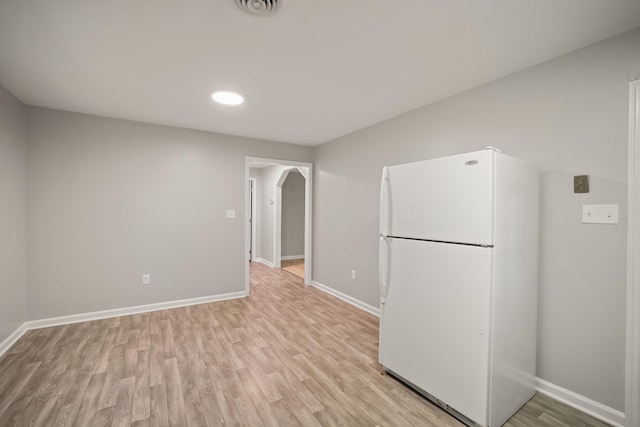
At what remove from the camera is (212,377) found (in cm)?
217

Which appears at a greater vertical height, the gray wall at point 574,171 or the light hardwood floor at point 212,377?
the gray wall at point 574,171

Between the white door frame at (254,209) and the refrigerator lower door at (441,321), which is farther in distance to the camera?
the white door frame at (254,209)

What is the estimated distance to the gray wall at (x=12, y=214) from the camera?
2510 mm

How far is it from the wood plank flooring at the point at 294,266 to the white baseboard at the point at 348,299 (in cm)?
92

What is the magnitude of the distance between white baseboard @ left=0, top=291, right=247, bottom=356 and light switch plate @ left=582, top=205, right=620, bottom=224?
4000 millimetres

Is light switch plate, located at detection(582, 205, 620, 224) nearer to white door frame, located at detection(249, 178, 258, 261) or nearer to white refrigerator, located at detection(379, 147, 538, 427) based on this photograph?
white refrigerator, located at detection(379, 147, 538, 427)

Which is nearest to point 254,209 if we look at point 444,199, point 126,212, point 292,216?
point 292,216

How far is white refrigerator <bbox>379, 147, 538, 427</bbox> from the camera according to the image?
1642 millimetres

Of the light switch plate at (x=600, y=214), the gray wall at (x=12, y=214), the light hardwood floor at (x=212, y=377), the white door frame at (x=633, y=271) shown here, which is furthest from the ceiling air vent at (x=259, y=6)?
the gray wall at (x=12, y=214)

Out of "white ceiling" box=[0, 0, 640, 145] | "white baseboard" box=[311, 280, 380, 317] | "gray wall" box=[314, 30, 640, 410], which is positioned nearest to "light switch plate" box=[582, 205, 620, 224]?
"gray wall" box=[314, 30, 640, 410]

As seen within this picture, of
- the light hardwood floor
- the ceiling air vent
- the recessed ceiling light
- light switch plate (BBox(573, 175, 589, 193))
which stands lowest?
the light hardwood floor

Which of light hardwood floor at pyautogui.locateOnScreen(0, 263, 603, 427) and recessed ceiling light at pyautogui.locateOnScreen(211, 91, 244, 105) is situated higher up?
recessed ceiling light at pyautogui.locateOnScreen(211, 91, 244, 105)

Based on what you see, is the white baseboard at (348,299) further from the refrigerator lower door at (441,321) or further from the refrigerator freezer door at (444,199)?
the refrigerator freezer door at (444,199)

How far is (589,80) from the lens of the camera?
1835 mm
